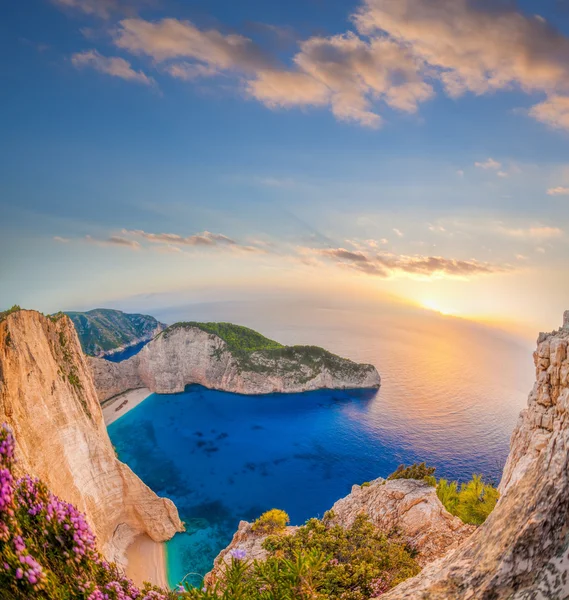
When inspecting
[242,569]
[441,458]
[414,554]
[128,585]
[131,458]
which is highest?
[242,569]

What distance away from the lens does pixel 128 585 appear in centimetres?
663

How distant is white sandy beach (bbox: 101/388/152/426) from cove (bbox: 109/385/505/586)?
5.26 feet

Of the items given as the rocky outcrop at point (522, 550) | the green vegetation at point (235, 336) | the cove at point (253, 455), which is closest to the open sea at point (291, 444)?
the cove at point (253, 455)

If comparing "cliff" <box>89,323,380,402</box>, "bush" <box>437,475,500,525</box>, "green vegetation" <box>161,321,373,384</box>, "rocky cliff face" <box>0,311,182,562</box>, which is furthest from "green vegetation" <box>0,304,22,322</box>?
"green vegetation" <box>161,321,373,384</box>

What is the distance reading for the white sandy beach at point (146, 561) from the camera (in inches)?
775

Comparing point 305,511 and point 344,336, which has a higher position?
point 344,336

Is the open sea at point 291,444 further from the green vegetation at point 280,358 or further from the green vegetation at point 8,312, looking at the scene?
the green vegetation at point 8,312

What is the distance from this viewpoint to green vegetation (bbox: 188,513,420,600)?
5.34m

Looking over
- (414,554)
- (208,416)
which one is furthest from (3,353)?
(208,416)

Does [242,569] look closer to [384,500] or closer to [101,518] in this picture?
[384,500]

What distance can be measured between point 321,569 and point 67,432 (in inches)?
623

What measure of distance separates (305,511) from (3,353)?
2964cm

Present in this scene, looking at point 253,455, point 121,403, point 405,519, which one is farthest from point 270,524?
point 121,403

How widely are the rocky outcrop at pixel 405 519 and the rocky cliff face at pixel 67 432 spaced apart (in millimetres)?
7890
